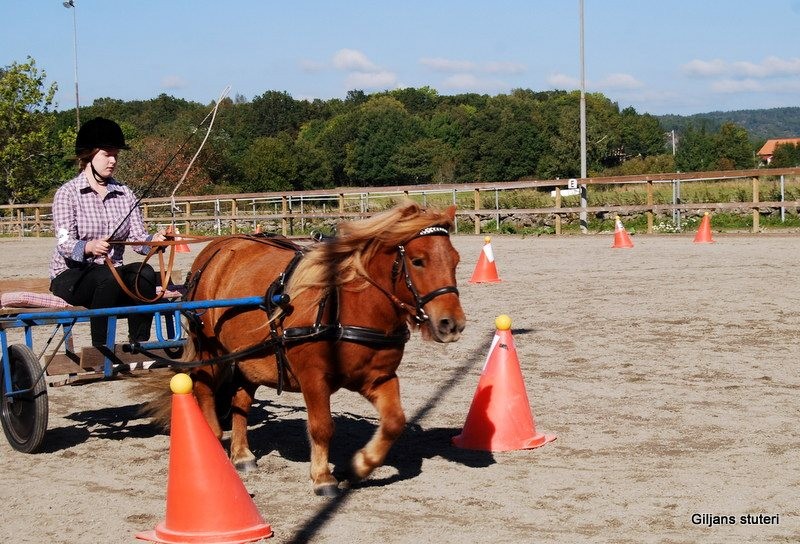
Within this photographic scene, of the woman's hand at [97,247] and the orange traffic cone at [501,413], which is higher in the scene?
the woman's hand at [97,247]

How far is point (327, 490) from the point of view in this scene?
525 cm

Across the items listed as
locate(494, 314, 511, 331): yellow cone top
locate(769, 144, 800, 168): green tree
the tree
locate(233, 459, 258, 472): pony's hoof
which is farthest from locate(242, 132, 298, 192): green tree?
locate(233, 459, 258, 472): pony's hoof

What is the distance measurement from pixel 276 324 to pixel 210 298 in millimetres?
963

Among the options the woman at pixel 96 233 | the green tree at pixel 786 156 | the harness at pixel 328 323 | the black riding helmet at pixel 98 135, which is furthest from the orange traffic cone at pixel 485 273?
the green tree at pixel 786 156

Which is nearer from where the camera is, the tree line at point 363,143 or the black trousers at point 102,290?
the black trousers at point 102,290

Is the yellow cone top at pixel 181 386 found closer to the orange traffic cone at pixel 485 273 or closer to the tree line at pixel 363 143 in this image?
the orange traffic cone at pixel 485 273

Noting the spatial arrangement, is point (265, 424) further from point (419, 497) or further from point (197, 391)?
point (419, 497)

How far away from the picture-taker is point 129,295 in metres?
6.55

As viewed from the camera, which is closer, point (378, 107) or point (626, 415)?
point (626, 415)

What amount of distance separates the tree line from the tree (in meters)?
0.06

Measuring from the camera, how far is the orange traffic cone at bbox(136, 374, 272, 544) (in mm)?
4438

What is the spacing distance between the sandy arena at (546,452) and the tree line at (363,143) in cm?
3362

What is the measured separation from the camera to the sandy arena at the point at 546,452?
4.65 m

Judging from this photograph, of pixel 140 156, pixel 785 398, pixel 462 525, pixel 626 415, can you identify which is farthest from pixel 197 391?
pixel 140 156
